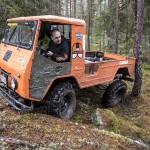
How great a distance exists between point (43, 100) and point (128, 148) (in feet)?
7.43

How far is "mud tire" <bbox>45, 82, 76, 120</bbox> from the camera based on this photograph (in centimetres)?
580

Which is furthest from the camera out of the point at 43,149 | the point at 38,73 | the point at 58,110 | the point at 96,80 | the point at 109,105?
the point at 109,105

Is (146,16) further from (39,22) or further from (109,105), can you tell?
(39,22)

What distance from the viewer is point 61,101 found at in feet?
19.4

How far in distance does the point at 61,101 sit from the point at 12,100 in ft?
3.81

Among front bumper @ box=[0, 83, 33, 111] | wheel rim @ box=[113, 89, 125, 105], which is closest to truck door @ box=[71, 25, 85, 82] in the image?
front bumper @ box=[0, 83, 33, 111]

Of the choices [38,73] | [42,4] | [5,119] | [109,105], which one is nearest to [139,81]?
[109,105]

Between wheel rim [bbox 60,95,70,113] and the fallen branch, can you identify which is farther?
wheel rim [bbox 60,95,70,113]

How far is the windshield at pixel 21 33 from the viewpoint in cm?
556

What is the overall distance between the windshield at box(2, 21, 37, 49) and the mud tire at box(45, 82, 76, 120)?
1254 millimetres

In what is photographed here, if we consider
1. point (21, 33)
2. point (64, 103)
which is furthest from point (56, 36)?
point (64, 103)

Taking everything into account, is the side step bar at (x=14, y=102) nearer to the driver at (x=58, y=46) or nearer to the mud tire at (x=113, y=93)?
the driver at (x=58, y=46)

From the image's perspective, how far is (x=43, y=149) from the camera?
413cm

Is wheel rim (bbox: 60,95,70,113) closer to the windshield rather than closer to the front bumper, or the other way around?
the front bumper
